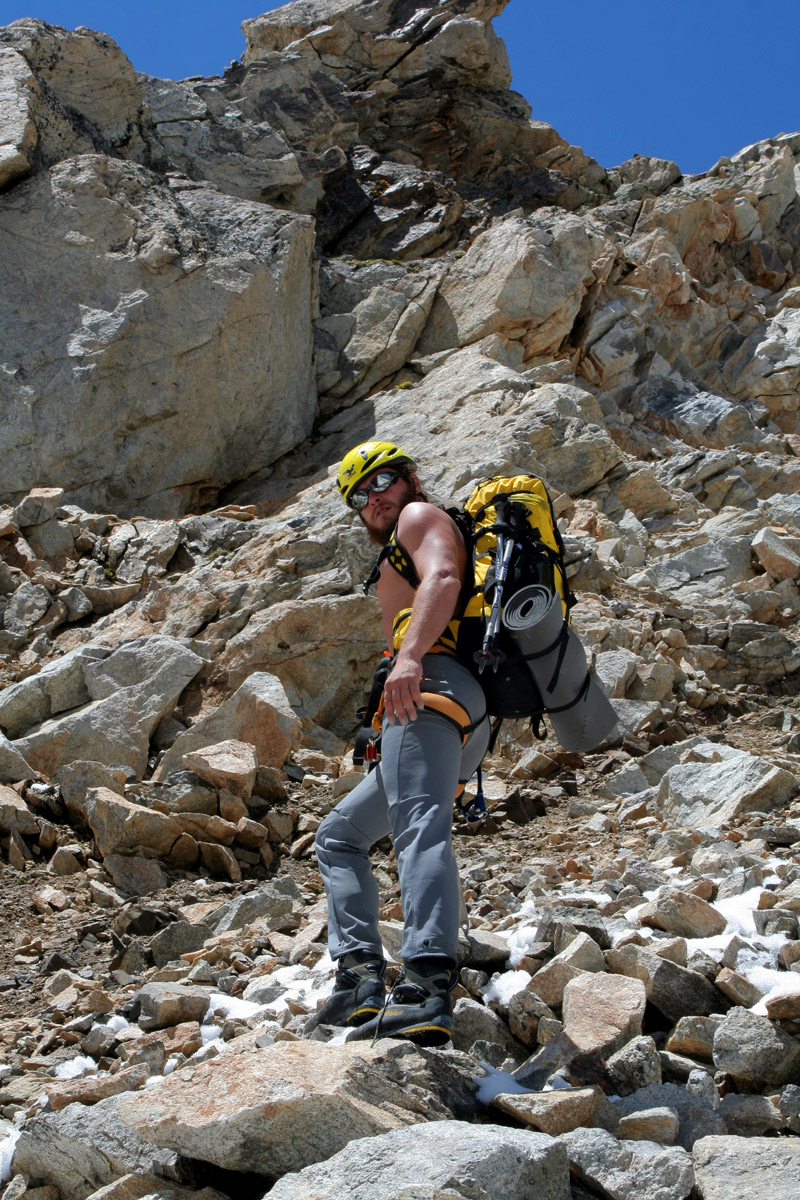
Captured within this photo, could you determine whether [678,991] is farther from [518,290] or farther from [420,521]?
[518,290]

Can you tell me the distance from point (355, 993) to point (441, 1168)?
3.95 feet

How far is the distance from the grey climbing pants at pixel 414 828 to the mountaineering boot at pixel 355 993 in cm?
5

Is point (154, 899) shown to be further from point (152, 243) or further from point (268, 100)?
point (268, 100)

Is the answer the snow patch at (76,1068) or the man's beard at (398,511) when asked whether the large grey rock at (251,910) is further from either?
the man's beard at (398,511)

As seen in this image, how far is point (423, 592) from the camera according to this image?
3.99 meters

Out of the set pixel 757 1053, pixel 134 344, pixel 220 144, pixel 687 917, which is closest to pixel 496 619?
pixel 687 917

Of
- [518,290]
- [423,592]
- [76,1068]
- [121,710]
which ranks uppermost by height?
[518,290]

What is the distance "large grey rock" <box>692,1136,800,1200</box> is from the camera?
105 inches

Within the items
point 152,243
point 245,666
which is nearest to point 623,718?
point 245,666

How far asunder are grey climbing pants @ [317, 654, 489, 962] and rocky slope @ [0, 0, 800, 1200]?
419 mm

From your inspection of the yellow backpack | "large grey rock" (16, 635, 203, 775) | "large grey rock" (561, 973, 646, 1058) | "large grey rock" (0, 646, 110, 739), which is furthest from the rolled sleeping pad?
"large grey rock" (0, 646, 110, 739)

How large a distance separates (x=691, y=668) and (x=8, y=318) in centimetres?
1154

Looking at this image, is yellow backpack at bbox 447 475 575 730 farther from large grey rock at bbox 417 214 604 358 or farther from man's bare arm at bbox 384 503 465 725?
large grey rock at bbox 417 214 604 358

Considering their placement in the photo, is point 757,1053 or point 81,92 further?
point 81,92
